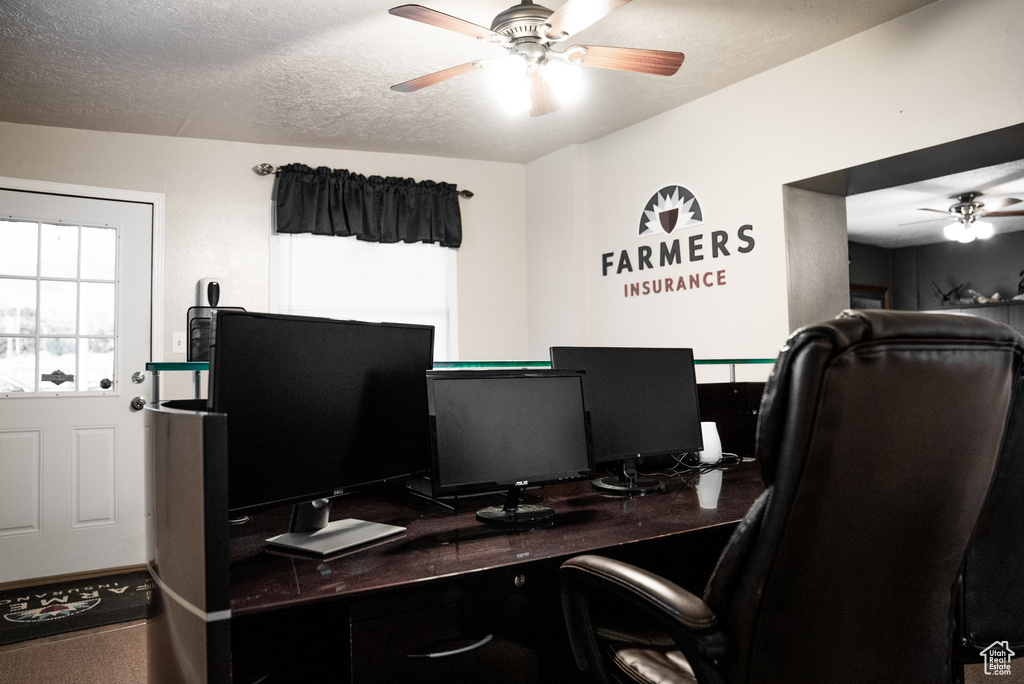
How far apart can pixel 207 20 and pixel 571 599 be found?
281cm

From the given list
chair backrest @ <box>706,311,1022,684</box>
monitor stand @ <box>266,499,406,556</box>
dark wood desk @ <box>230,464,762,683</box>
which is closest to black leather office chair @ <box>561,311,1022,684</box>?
chair backrest @ <box>706,311,1022,684</box>

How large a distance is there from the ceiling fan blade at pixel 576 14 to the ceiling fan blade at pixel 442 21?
220mm

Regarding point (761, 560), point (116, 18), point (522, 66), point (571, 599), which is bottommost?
point (571, 599)

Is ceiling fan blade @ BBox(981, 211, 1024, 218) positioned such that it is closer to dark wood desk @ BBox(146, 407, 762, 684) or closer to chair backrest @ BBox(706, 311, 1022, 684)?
dark wood desk @ BBox(146, 407, 762, 684)

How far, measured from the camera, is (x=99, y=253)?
3873 mm

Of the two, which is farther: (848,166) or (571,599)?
(848,166)

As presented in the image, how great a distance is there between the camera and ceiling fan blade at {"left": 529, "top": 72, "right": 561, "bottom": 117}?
2723 mm

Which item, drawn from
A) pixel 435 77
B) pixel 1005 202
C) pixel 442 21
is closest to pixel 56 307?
pixel 435 77

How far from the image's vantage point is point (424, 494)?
1826mm

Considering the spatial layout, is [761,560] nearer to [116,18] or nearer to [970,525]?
[970,525]

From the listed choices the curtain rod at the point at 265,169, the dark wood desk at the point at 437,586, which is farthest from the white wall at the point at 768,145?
the dark wood desk at the point at 437,586

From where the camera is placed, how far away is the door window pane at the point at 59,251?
3.73m

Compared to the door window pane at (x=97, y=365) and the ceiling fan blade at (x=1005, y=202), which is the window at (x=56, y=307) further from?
the ceiling fan blade at (x=1005, y=202)

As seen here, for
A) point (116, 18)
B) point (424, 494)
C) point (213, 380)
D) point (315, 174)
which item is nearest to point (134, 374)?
point (315, 174)
